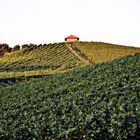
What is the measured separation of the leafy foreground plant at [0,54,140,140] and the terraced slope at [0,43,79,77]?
116 feet

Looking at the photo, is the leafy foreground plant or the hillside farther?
the hillside

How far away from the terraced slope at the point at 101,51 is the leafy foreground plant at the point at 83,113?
4399cm

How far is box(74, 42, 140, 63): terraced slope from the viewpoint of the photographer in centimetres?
8546

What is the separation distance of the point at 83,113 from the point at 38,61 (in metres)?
65.7

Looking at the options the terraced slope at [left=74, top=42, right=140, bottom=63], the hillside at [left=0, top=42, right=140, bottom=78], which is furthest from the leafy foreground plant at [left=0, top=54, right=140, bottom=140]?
the terraced slope at [left=74, top=42, right=140, bottom=63]

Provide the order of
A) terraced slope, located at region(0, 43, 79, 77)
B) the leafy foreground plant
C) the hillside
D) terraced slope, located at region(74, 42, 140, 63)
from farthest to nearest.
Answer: terraced slope, located at region(74, 42, 140, 63)
the hillside
terraced slope, located at region(0, 43, 79, 77)
the leafy foreground plant

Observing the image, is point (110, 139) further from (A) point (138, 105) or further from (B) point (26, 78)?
(B) point (26, 78)

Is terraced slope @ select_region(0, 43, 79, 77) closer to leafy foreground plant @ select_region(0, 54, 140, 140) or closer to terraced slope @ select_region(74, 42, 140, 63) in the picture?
terraced slope @ select_region(74, 42, 140, 63)

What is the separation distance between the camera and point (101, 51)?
307 feet

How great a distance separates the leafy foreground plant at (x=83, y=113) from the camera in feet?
64.5

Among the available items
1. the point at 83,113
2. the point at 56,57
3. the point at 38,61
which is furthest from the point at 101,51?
the point at 83,113

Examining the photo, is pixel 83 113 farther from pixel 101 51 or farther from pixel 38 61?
pixel 101 51

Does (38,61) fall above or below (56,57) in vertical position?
below

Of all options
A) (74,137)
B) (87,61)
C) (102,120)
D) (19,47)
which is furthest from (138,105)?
(19,47)
